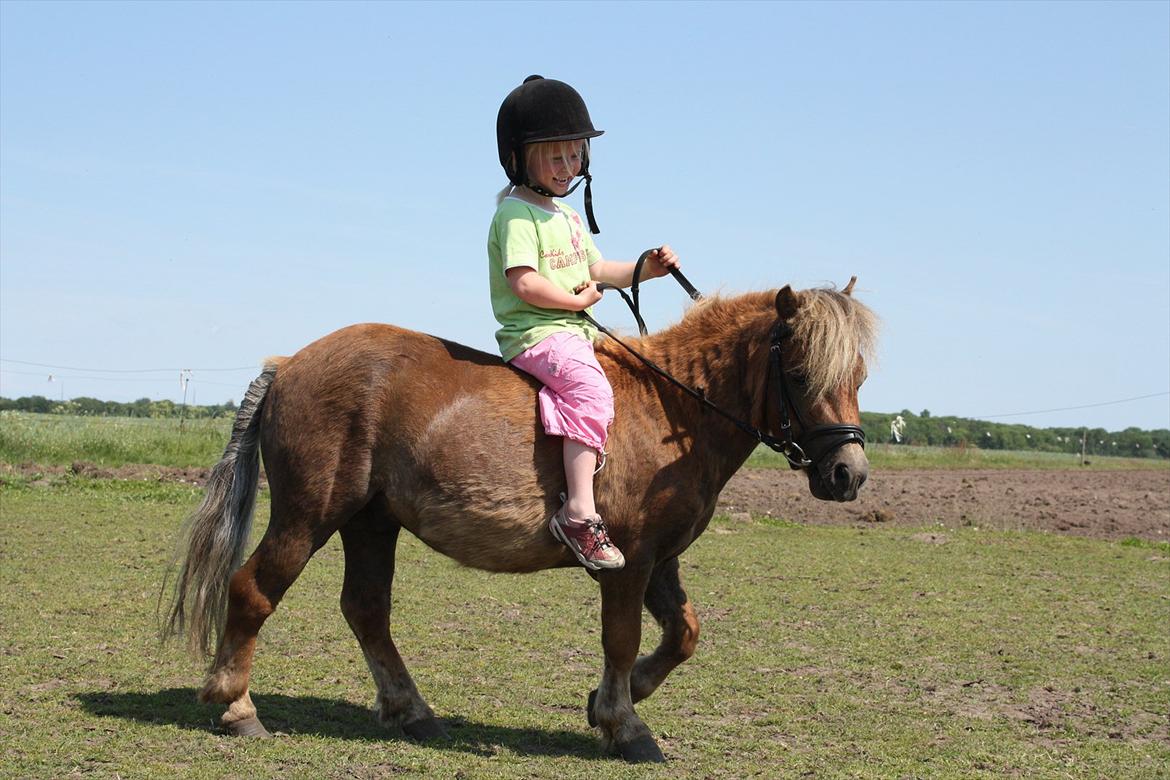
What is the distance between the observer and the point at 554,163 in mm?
4992

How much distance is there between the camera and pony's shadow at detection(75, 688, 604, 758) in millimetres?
5000

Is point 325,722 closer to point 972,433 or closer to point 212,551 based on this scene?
point 212,551

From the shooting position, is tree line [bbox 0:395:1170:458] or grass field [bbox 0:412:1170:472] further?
tree line [bbox 0:395:1170:458]

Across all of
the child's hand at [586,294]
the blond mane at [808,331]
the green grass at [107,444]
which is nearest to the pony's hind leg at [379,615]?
the child's hand at [586,294]

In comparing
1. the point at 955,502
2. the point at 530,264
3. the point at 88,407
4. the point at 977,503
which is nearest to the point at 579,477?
the point at 530,264

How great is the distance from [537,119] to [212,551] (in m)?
2.49

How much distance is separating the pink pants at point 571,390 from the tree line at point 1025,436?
116ft

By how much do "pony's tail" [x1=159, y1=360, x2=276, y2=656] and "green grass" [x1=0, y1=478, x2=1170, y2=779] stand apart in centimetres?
46

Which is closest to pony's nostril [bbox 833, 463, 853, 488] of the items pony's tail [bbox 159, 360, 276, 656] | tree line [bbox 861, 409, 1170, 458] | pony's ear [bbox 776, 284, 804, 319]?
pony's ear [bbox 776, 284, 804, 319]

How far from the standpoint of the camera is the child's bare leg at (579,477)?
4684mm

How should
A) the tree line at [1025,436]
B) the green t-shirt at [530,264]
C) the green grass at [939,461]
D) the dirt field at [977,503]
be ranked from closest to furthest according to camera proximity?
the green t-shirt at [530,264] → the dirt field at [977,503] → the green grass at [939,461] → the tree line at [1025,436]

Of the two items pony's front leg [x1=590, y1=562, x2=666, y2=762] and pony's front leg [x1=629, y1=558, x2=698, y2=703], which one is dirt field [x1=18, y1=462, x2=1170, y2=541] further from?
pony's front leg [x1=590, y1=562, x2=666, y2=762]

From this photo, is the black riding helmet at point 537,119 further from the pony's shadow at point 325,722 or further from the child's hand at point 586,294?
the pony's shadow at point 325,722

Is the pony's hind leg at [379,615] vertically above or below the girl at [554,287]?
below
